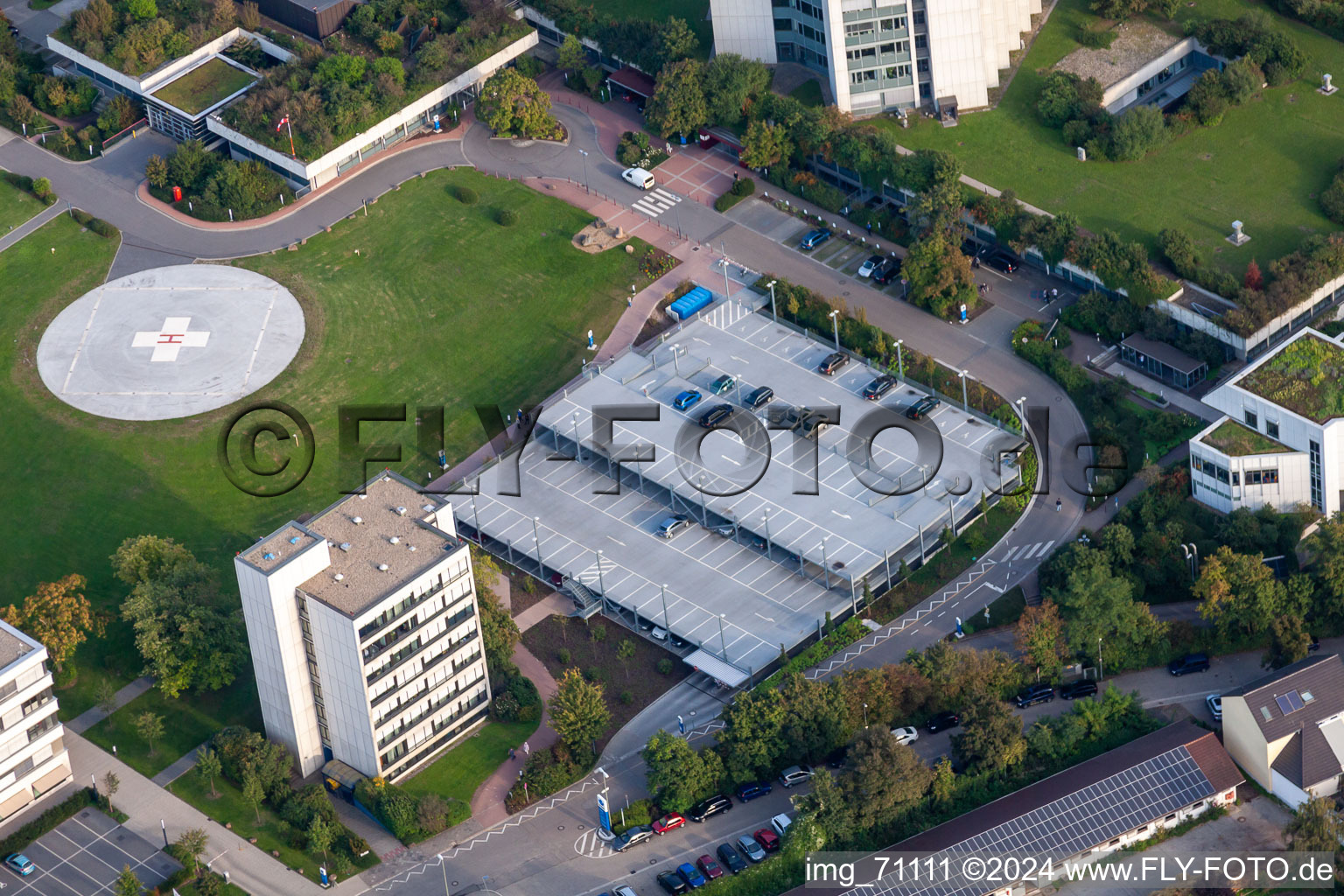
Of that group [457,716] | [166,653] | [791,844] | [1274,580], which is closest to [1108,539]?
[1274,580]

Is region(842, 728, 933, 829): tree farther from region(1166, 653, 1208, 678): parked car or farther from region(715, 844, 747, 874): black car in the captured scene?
region(1166, 653, 1208, 678): parked car

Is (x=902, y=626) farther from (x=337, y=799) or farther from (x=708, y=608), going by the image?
(x=337, y=799)

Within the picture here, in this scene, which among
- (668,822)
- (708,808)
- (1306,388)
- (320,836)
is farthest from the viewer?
(1306,388)

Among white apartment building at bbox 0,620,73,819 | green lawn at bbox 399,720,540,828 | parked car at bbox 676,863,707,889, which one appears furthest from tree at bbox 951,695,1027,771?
white apartment building at bbox 0,620,73,819

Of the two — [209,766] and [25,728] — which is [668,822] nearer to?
[209,766]

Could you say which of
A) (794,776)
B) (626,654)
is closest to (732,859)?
(794,776)

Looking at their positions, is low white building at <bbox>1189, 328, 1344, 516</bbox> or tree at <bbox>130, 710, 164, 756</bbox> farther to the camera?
low white building at <bbox>1189, 328, 1344, 516</bbox>
